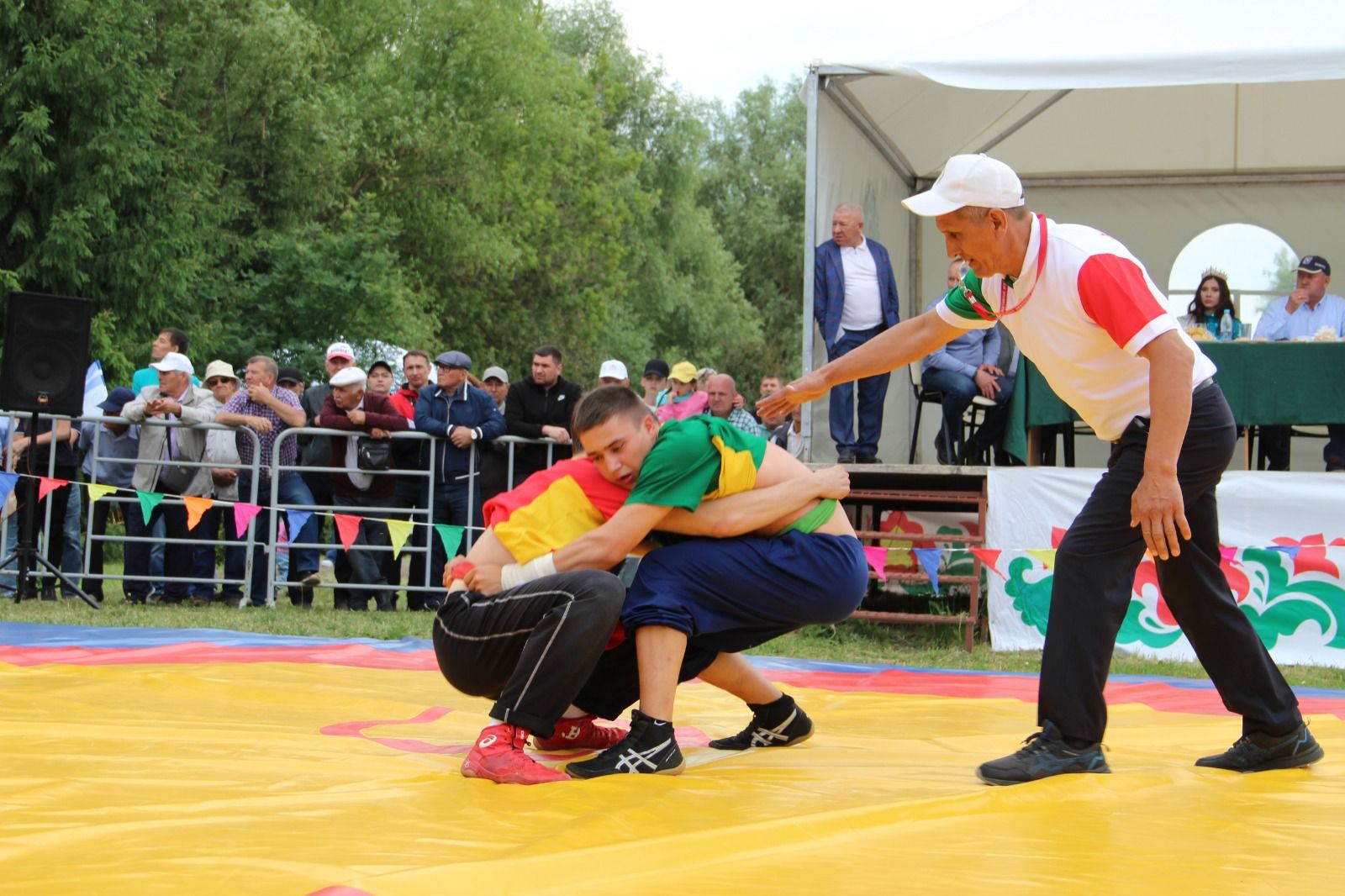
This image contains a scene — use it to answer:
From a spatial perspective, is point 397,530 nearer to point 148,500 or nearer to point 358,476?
point 358,476

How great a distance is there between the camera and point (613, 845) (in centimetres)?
255

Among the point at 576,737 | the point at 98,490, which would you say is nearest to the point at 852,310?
the point at 98,490

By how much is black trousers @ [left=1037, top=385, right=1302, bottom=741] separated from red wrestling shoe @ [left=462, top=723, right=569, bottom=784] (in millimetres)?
1245

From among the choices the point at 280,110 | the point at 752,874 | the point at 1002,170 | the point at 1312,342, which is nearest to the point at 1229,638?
the point at 1002,170

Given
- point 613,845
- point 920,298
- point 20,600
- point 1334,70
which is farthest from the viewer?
point 920,298

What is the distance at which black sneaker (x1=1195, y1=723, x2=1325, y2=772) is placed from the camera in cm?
358

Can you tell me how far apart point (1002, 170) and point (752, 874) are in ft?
6.09

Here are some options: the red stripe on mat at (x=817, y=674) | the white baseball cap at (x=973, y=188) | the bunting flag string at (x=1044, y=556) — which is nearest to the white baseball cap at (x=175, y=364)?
the red stripe on mat at (x=817, y=674)

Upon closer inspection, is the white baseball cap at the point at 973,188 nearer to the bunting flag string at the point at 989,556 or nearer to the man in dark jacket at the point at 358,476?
the bunting flag string at the point at 989,556

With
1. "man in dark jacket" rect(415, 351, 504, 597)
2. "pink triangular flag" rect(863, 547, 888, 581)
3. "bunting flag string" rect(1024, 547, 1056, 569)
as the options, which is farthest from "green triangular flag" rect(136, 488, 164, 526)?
"bunting flag string" rect(1024, 547, 1056, 569)

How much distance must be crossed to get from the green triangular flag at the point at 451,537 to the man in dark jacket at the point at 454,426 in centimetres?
35

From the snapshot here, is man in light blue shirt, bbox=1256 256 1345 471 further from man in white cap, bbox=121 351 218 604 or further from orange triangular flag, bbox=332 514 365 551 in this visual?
man in white cap, bbox=121 351 218 604

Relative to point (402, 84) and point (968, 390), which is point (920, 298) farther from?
point (402, 84)

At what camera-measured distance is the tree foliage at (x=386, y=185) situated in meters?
18.3
